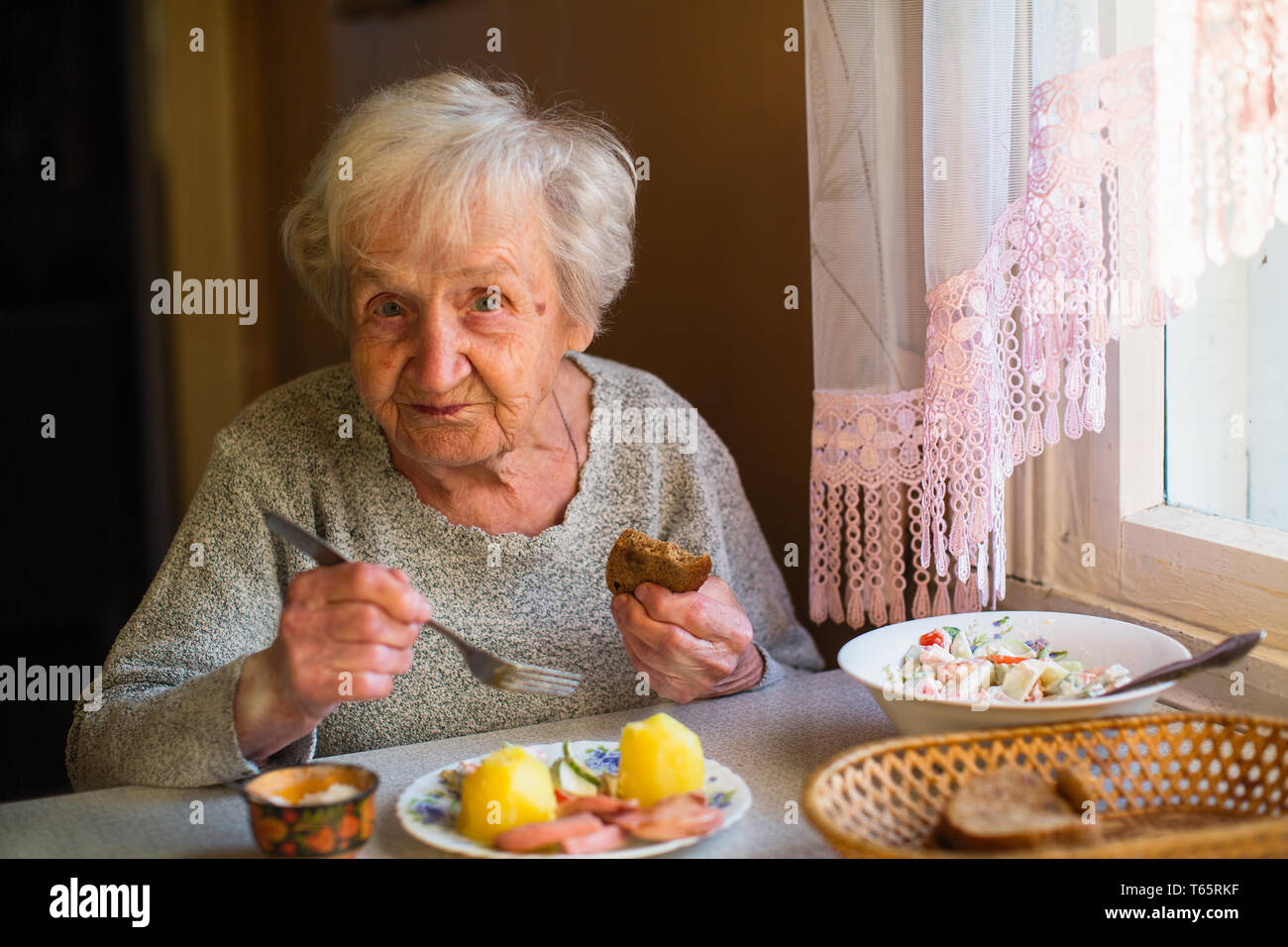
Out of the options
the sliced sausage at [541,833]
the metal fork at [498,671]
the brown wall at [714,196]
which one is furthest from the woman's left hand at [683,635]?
the brown wall at [714,196]

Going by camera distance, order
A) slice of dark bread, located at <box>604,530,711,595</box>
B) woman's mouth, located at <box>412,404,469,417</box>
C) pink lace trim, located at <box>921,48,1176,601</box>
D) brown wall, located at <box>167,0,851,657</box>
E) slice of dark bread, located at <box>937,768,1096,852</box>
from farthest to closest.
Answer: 1. brown wall, located at <box>167,0,851,657</box>
2. woman's mouth, located at <box>412,404,469,417</box>
3. slice of dark bread, located at <box>604,530,711,595</box>
4. pink lace trim, located at <box>921,48,1176,601</box>
5. slice of dark bread, located at <box>937,768,1096,852</box>

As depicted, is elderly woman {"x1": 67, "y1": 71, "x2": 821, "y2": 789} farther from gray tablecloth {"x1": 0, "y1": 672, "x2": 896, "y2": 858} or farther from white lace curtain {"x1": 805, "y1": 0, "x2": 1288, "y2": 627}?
white lace curtain {"x1": 805, "y1": 0, "x2": 1288, "y2": 627}

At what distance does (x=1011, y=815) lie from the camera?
0.86 m

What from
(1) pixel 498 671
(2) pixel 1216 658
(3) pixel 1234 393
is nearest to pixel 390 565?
(1) pixel 498 671

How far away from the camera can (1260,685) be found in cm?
123

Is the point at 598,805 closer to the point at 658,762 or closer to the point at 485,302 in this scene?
the point at 658,762

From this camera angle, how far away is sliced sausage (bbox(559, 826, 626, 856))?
0.91 meters

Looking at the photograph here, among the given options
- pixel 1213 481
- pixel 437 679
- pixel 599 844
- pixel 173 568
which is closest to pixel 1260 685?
pixel 1213 481

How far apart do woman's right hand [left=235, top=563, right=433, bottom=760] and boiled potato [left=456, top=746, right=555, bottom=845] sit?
0.15 m

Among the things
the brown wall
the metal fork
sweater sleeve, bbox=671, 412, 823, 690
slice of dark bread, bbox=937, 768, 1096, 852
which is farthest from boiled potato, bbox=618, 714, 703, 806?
the brown wall

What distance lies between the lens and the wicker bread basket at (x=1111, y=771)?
2.95 ft

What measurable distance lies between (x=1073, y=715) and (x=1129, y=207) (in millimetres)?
502

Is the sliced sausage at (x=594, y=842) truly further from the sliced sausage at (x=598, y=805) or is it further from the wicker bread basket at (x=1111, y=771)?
the wicker bread basket at (x=1111, y=771)

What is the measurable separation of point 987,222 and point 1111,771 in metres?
0.60
